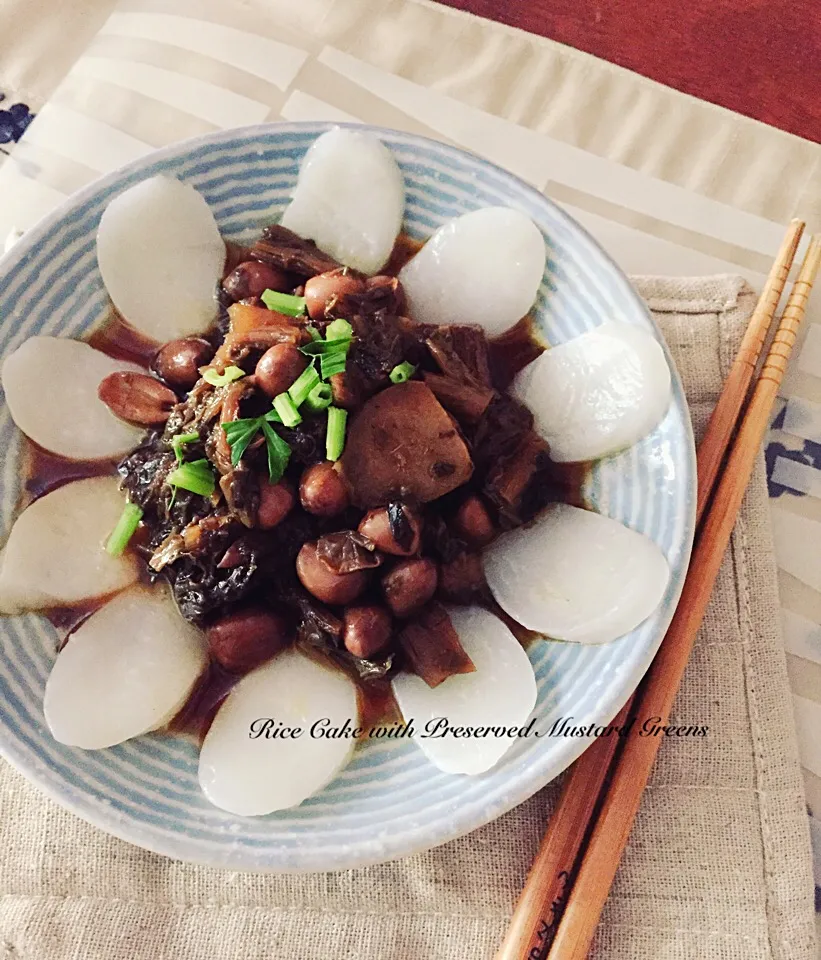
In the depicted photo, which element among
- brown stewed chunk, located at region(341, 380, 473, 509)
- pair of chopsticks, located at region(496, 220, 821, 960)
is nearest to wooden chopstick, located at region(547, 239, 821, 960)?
pair of chopsticks, located at region(496, 220, 821, 960)

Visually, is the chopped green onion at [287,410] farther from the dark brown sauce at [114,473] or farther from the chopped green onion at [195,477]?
the dark brown sauce at [114,473]

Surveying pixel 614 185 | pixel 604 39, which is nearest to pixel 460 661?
pixel 614 185

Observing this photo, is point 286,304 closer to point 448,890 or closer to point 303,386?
point 303,386

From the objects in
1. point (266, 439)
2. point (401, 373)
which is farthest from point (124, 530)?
point (401, 373)

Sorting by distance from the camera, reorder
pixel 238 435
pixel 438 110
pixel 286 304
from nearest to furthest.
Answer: pixel 238 435
pixel 286 304
pixel 438 110

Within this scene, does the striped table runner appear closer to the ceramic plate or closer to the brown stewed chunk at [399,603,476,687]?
the ceramic plate

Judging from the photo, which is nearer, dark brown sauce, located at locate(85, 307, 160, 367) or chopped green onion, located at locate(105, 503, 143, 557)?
chopped green onion, located at locate(105, 503, 143, 557)

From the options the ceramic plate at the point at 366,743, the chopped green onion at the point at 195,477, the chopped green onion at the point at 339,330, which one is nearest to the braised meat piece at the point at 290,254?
the ceramic plate at the point at 366,743
